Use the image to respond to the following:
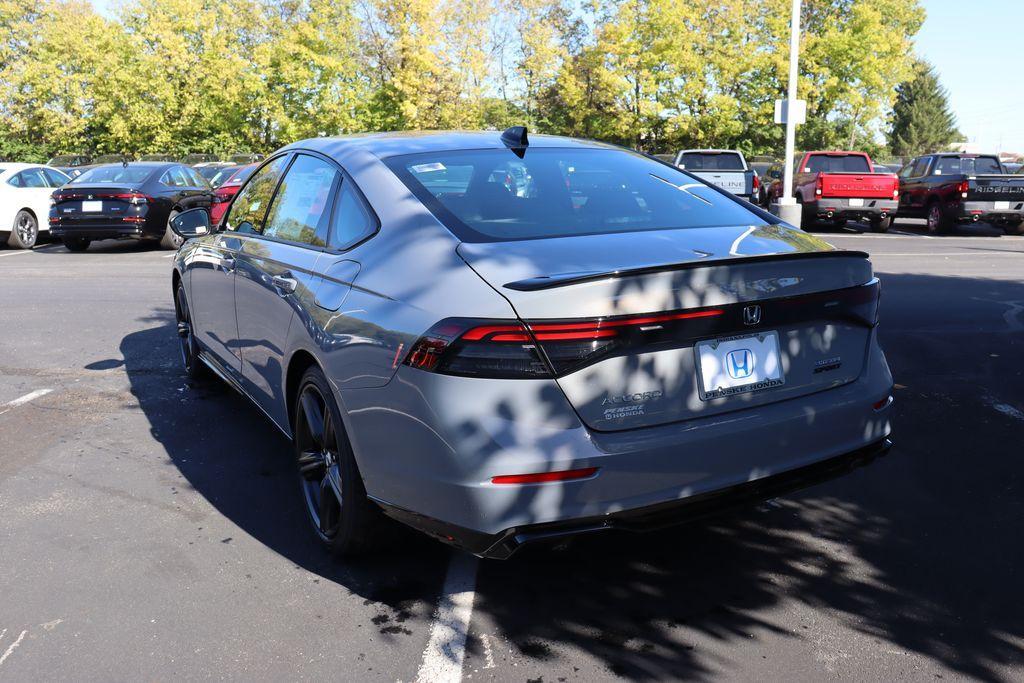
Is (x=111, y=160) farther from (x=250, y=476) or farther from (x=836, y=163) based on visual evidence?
(x=250, y=476)

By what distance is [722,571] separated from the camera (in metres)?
3.60


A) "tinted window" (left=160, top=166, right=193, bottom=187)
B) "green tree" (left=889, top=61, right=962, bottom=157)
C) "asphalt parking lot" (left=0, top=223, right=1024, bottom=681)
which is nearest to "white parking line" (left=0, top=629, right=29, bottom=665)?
"asphalt parking lot" (left=0, top=223, right=1024, bottom=681)

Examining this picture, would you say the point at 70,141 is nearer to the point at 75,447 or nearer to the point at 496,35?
the point at 496,35

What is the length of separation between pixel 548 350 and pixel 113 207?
49.8ft

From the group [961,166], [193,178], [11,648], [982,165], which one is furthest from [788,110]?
[11,648]

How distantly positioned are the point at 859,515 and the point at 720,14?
40264mm

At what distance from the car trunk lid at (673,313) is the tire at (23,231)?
1695cm

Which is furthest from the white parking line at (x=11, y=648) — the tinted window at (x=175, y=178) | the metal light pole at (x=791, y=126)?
the metal light pole at (x=791, y=126)

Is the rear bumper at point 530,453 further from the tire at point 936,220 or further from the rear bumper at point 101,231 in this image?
the tire at point 936,220

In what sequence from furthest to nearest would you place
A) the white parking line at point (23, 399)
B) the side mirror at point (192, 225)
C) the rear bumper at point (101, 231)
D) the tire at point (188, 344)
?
the rear bumper at point (101, 231) < the tire at point (188, 344) < the white parking line at point (23, 399) < the side mirror at point (192, 225)

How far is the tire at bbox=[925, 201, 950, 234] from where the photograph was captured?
66.7 ft

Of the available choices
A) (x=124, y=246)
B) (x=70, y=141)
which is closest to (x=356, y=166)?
(x=124, y=246)

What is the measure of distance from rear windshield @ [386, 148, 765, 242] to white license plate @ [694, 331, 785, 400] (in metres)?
0.68

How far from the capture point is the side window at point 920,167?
2228 cm
